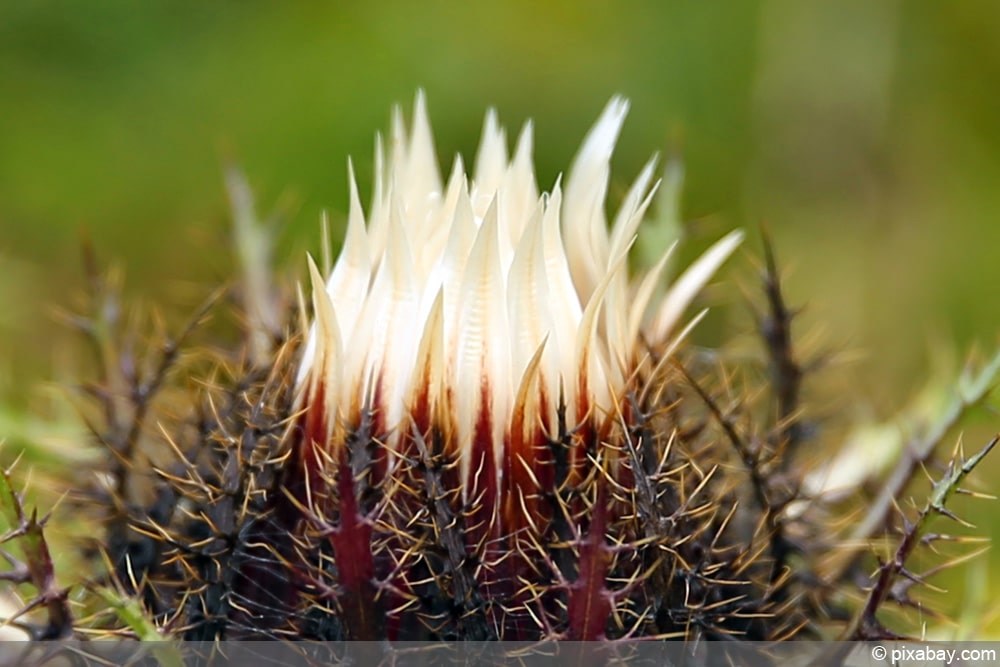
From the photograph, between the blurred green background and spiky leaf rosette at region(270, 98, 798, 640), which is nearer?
spiky leaf rosette at region(270, 98, 798, 640)

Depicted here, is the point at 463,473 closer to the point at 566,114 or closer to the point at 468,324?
the point at 468,324

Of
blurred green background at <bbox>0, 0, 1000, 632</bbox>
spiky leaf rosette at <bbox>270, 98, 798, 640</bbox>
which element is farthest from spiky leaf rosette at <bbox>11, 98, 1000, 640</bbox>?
blurred green background at <bbox>0, 0, 1000, 632</bbox>

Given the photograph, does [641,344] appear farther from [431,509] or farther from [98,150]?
[98,150]

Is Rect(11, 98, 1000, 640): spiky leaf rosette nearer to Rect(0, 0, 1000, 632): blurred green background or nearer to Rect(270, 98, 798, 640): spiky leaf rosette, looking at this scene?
Rect(270, 98, 798, 640): spiky leaf rosette

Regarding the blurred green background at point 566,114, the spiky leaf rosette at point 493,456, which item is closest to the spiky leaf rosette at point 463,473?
the spiky leaf rosette at point 493,456

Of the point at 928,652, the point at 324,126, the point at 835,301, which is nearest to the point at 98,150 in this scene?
the point at 324,126

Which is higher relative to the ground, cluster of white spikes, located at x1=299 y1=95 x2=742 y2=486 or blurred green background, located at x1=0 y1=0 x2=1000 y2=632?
blurred green background, located at x1=0 y1=0 x2=1000 y2=632
